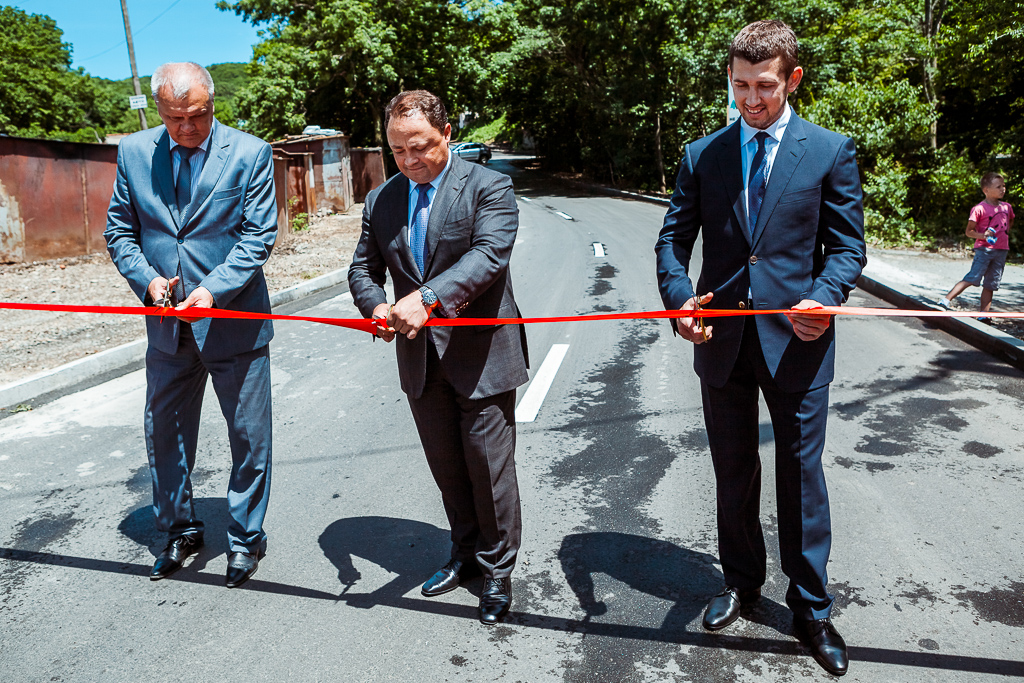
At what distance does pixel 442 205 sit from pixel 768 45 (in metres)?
1.21

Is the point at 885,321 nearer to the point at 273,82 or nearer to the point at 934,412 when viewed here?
the point at 934,412

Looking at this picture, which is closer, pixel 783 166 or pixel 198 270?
pixel 783 166

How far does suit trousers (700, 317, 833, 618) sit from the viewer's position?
279 centimetres

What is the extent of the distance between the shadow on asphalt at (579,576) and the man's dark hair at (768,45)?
2.01 meters

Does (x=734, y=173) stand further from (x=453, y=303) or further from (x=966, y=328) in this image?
(x=966, y=328)

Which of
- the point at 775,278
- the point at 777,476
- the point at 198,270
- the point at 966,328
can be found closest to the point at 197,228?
the point at 198,270

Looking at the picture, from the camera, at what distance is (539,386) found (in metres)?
6.36

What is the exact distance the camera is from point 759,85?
2605mm

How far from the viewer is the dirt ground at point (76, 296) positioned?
727 centimetres

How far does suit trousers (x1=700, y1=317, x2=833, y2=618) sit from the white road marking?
263cm

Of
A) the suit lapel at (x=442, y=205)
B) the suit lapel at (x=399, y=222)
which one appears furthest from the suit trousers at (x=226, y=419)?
the suit lapel at (x=442, y=205)

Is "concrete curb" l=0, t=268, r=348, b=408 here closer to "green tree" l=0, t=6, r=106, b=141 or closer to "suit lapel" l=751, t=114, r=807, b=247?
"suit lapel" l=751, t=114, r=807, b=247

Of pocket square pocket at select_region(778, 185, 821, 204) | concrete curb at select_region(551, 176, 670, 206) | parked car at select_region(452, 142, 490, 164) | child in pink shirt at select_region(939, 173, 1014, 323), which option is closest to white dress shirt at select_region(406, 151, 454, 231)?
pocket square pocket at select_region(778, 185, 821, 204)

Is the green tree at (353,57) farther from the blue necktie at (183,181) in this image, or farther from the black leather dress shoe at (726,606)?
the black leather dress shoe at (726,606)
